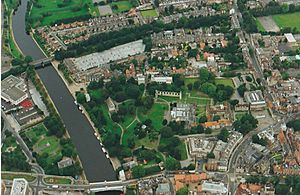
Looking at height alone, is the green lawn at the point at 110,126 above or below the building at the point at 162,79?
below

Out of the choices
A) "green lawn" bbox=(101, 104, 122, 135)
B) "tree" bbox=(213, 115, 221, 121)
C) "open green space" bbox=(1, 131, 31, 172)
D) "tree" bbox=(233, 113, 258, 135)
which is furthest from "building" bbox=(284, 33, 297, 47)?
"open green space" bbox=(1, 131, 31, 172)

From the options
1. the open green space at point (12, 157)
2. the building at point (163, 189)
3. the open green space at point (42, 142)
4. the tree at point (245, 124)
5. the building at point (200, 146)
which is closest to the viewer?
the building at point (163, 189)

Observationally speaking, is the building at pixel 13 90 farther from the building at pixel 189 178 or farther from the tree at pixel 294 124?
the tree at pixel 294 124

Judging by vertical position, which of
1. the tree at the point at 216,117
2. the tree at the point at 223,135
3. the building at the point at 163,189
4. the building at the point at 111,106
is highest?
the building at the point at 111,106

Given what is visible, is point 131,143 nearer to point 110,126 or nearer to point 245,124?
point 110,126

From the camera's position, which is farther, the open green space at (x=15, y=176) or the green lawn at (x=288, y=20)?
the green lawn at (x=288, y=20)

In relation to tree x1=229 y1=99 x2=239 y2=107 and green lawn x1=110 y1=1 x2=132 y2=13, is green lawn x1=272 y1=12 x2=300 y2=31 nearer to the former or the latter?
tree x1=229 y1=99 x2=239 y2=107

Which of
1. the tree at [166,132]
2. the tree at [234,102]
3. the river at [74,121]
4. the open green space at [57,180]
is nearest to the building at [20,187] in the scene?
the open green space at [57,180]
